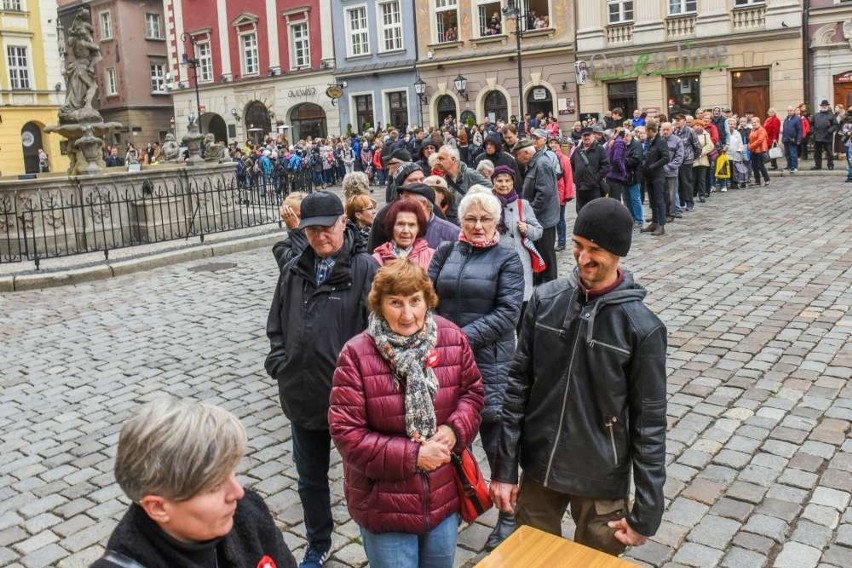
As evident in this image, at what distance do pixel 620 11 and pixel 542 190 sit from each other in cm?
2444

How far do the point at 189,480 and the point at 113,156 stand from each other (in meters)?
38.8

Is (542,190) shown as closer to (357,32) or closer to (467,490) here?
(467,490)

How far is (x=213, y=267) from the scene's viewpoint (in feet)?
45.9

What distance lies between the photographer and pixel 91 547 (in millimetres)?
4844

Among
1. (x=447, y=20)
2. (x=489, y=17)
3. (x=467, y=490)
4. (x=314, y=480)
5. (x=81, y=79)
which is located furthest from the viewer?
(x=447, y=20)

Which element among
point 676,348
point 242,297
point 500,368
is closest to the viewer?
point 500,368

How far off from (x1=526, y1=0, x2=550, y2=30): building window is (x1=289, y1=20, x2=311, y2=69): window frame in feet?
41.2

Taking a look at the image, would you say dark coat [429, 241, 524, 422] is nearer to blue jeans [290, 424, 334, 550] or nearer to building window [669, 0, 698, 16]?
blue jeans [290, 424, 334, 550]

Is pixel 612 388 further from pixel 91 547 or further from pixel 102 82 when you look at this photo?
pixel 102 82

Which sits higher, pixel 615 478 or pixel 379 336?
pixel 379 336

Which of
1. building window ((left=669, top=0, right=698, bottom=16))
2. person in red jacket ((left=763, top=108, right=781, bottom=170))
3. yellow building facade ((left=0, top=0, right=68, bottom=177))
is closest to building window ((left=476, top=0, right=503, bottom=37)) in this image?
building window ((left=669, top=0, right=698, bottom=16))

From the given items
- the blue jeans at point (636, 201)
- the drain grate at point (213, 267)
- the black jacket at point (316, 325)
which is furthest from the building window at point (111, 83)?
the black jacket at point (316, 325)

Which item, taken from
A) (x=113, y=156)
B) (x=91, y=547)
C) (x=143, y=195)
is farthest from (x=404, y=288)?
(x=113, y=156)

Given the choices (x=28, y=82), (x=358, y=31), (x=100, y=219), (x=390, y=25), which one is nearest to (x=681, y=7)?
(x=390, y=25)
